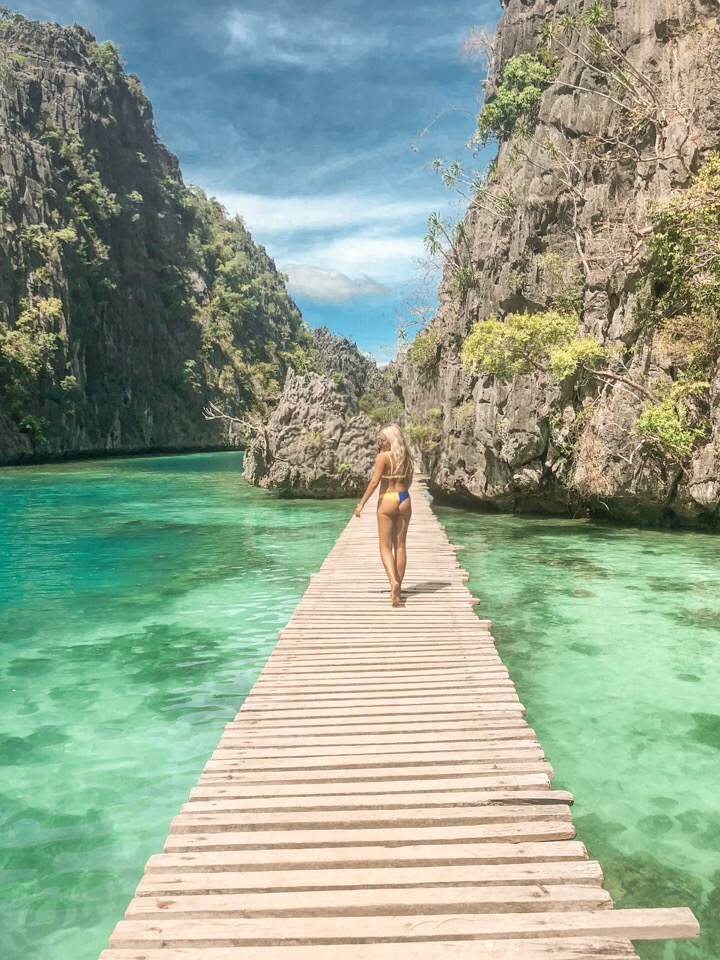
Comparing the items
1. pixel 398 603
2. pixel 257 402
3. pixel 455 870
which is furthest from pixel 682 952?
pixel 257 402

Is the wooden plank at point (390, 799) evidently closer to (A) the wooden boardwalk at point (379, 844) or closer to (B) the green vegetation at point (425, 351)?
(A) the wooden boardwalk at point (379, 844)

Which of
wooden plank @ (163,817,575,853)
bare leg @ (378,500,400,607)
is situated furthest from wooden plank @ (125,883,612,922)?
bare leg @ (378,500,400,607)

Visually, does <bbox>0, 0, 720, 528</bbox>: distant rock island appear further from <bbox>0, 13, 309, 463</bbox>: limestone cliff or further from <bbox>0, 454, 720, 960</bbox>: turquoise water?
<bbox>0, 13, 309, 463</bbox>: limestone cliff

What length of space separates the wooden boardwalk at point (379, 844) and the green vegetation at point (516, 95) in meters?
29.3

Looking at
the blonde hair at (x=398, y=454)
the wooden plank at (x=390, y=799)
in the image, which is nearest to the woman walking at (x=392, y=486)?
the blonde hair at (x=398, y=454)

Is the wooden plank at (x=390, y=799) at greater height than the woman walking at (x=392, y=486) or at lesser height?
lesser

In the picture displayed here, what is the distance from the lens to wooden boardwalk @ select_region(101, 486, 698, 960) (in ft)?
9.17

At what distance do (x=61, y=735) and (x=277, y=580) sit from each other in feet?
21.1

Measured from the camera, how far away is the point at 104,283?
215 feet

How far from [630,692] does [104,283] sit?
6719cm

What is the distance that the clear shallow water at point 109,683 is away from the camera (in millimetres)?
4477

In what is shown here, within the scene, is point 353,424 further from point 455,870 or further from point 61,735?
point 455,870

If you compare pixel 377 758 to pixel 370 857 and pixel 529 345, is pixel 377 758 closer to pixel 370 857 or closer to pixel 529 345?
pixel 370 857

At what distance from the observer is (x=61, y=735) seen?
6.54m
